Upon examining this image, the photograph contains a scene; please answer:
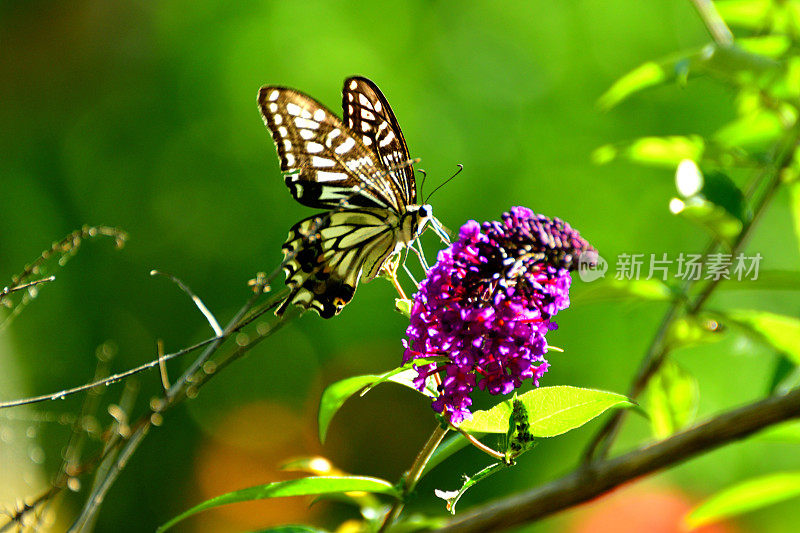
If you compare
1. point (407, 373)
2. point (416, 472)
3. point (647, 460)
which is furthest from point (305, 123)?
point (647, 460)

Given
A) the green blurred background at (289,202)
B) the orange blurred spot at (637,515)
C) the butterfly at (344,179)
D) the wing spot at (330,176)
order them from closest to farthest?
the butterfly at (344,179) < the wing spot at (330,176) < the orange blurred spot at (637,515) < the green blurred background at (289,202)

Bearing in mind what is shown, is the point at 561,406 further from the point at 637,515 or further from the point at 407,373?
the point at 637,515

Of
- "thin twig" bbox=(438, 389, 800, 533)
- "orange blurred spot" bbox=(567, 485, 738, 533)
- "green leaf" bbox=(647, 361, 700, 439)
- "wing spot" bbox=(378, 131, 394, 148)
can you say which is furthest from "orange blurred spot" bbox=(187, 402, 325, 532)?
"thin twig" bbox=(438, 389, 800, 533)

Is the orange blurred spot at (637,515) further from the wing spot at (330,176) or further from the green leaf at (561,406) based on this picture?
the green leaf at (561,406)

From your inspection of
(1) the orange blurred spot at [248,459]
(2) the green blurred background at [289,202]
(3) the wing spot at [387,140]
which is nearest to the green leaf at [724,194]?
(3) the wing spot at [387,140]

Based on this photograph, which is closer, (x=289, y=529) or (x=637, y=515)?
(x=289, y=529)

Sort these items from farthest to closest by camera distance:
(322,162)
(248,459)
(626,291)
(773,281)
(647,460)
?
(248,459) < (322,162) < (773,281) < (626,291) < (647,460)
